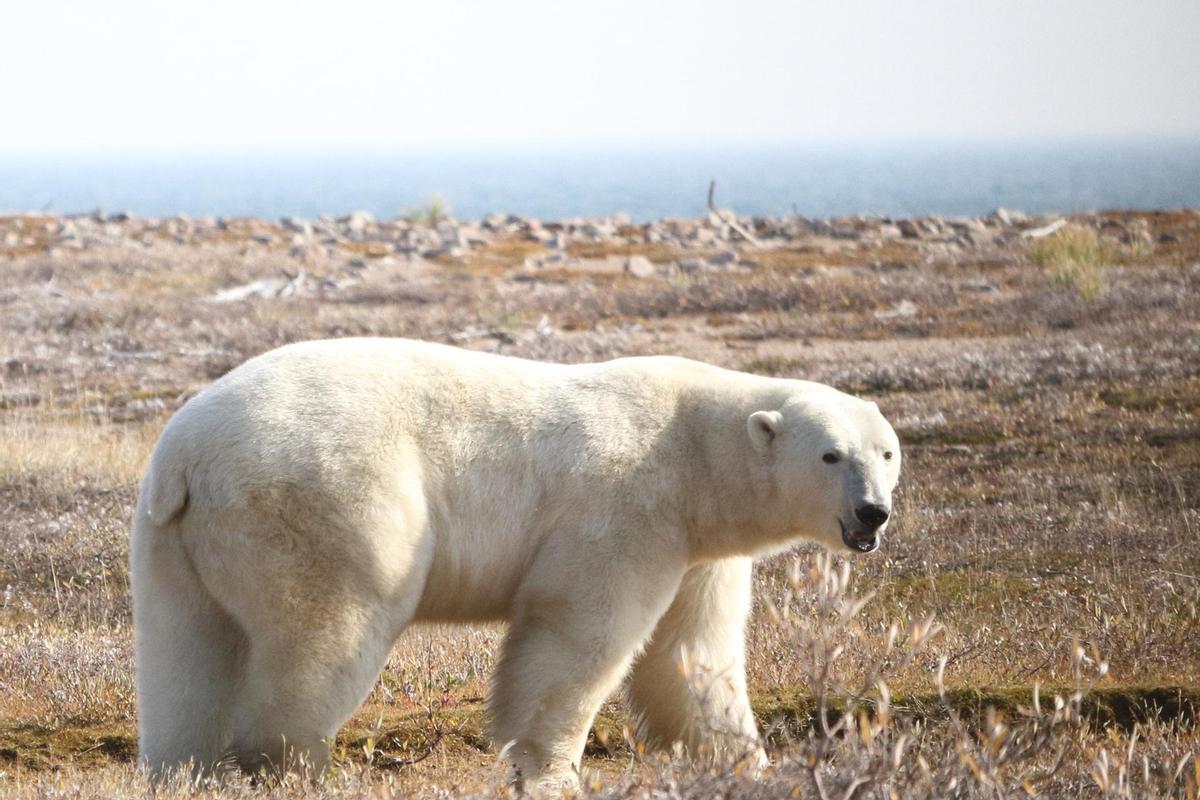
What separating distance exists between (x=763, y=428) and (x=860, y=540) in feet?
1.91

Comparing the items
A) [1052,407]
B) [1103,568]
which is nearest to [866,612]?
[1103,568]

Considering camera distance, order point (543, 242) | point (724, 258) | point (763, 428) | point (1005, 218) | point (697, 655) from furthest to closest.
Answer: point (1005, 218), point (543, 242), point (724, 258), point (697, 655), point (763, 428)

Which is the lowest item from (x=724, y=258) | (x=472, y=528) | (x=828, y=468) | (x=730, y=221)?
(x=724, y=258)

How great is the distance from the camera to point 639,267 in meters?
25.3

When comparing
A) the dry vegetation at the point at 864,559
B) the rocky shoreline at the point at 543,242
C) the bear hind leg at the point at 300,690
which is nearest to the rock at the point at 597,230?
the rocky shoreline at the point at 543,242

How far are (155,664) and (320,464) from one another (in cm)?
94

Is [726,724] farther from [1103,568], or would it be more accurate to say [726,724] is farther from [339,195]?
[339,195]

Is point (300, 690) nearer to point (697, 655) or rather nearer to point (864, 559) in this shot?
point (697, 655)

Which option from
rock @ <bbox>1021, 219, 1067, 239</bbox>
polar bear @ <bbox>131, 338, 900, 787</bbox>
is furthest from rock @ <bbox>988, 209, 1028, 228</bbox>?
polar bear @ <bbox>131, 338, 900, 787</bbox>

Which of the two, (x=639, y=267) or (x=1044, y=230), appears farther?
(x=1044, y=230)

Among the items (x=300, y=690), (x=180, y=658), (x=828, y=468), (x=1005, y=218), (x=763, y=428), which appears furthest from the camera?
(x=1005, y=218)

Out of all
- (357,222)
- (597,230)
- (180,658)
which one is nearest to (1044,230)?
(597,230)

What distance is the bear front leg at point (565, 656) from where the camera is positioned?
4.80 metres

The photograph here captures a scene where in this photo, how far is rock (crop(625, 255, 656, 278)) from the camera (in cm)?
2495
